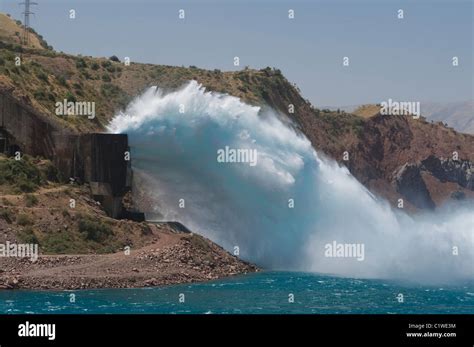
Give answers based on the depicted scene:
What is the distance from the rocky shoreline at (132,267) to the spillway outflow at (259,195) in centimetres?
668

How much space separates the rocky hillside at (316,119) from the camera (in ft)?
311

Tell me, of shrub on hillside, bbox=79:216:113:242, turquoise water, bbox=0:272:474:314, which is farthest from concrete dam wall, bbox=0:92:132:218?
turquoise water, bbox=0:272:474:314

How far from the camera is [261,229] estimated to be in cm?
7200

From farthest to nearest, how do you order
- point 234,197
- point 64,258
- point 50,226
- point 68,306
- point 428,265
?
point 234,197, point 428,265, point 50,226, point 64,258, point 68,306

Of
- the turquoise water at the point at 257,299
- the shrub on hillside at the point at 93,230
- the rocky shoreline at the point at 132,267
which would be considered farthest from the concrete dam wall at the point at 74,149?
the turquoise water at the point at 257,299

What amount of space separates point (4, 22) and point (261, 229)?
209 ft

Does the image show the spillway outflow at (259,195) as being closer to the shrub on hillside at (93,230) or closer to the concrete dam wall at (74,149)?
the concrete dam wall at (74,149)

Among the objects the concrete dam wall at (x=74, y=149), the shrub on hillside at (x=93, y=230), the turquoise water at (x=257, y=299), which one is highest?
the concrete dam wall at (x=74, y=149)

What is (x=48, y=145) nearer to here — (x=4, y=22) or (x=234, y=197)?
(x=234, y=197)

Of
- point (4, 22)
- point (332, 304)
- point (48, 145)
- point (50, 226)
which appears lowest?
point (332, 304)

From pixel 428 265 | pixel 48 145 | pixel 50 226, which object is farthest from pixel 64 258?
pixel 428 265

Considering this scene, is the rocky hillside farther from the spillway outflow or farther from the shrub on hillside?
the shrub on hillside

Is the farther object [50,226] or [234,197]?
[234,197]
